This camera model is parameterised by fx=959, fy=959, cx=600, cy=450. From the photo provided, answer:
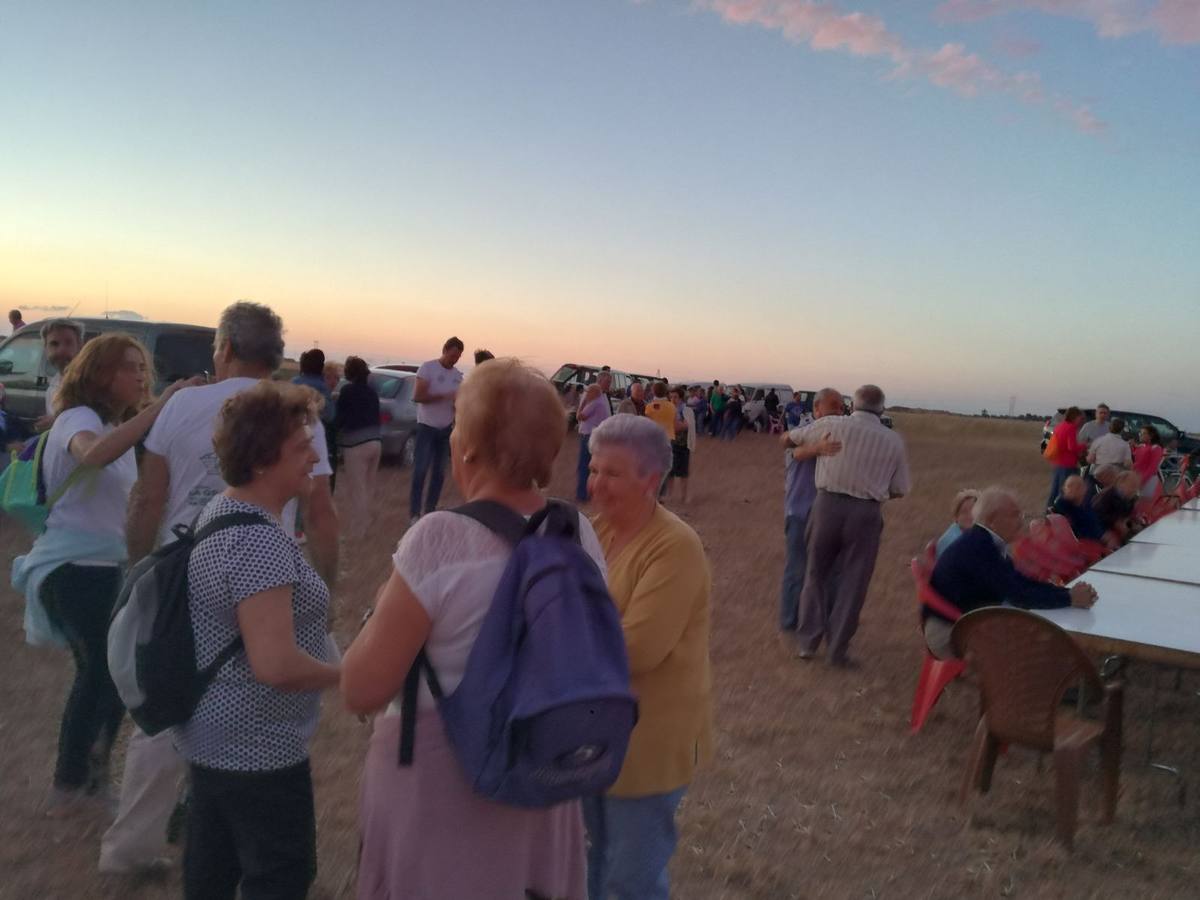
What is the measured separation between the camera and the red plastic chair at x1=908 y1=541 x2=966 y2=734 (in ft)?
16.3

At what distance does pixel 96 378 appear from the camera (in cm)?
325

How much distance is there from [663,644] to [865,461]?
159 inches

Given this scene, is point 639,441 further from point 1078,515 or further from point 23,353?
point 23,353

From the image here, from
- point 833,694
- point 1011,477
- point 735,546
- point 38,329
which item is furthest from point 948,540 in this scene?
point 1011,477

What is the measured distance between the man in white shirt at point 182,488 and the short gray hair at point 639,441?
35.5 inches

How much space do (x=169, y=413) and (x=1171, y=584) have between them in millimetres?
5405

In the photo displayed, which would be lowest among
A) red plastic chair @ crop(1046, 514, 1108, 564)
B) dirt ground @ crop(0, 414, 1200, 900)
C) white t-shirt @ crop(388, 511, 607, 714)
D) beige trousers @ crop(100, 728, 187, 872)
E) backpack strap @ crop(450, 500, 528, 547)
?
dirt ground @ crop(0, 414, 1200, 900)

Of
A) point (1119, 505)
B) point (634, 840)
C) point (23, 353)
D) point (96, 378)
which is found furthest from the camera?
point (23, 353)

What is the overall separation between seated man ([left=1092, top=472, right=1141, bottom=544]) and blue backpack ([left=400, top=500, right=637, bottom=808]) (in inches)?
343

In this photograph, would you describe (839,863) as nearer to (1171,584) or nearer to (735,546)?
(1171,584)

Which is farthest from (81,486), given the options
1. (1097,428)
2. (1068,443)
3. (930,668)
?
(1097,428)

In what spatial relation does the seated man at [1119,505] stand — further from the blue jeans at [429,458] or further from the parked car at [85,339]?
the parked car at [85,339]

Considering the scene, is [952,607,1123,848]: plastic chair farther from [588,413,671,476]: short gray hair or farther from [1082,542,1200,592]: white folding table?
[588,413,671,476]: short gray hair

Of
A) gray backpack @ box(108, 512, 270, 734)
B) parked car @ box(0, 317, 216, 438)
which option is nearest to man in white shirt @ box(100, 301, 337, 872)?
gray backpack @ box(108, 512, 270, 734)
